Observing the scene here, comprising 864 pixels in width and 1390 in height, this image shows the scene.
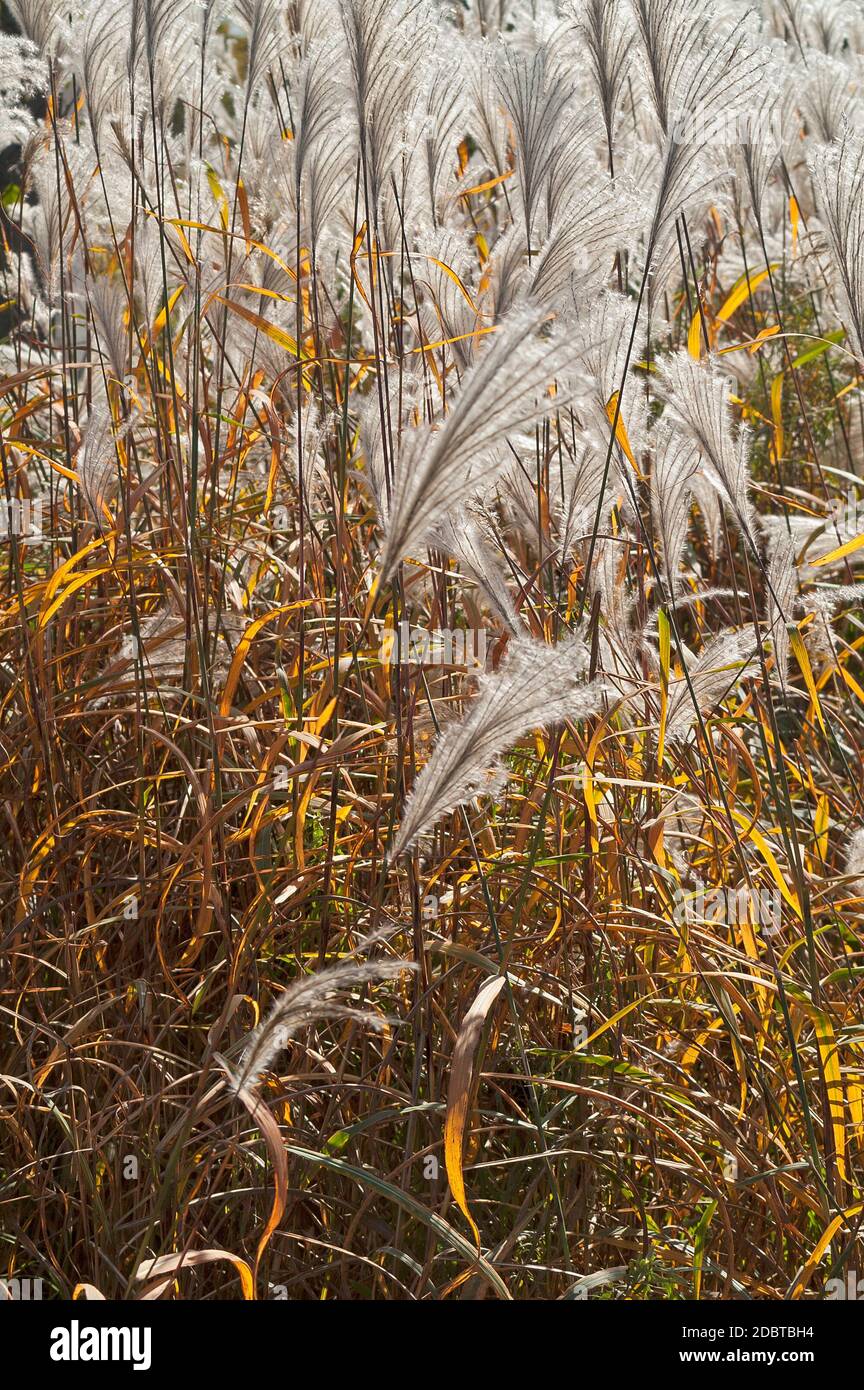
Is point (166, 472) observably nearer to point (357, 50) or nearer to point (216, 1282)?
point (357, 50)

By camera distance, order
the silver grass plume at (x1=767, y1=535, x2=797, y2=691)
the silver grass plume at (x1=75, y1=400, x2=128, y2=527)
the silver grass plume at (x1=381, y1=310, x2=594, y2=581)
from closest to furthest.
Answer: the silver grass plume at (x1=381, y1=310, x2=594, y2=581) < the silver grass plume at (x1=767, y1=535, x2=797, y2=691) < the silver grass plume at (x1=75, y1=400, x2=128, y2=527)

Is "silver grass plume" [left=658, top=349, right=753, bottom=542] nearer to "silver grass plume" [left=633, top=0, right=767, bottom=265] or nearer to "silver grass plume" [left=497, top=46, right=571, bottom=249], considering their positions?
"silver grass plume" [left=633, top=0, right=767, bottom=265]

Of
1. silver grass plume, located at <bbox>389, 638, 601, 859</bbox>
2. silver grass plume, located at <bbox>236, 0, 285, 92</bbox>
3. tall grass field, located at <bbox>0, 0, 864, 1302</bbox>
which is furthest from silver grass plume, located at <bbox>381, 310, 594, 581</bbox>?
silver grass plume, located at <bbox>236, 0, 285, 92</bbox>

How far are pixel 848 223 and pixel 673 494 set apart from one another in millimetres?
327

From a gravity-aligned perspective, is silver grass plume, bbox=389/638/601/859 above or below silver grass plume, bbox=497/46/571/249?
below

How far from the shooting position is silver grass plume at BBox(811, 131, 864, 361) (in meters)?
1.11

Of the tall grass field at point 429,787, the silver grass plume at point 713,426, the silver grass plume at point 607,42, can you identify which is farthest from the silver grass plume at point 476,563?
the silver grass plume at point 607,42

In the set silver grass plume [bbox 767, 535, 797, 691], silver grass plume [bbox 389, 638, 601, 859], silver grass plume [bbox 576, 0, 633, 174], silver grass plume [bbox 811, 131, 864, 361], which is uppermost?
silver grass plume [bbox 576, 0, 633, 174]

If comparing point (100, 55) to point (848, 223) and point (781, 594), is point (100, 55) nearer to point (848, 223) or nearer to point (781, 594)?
point (848, 223)

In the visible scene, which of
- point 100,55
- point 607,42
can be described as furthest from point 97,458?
point 607,42

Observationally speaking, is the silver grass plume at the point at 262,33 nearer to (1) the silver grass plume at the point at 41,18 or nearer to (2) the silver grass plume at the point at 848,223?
(1) the silver grass plume at the point at 41,18

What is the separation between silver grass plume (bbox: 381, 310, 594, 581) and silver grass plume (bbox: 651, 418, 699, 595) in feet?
1.85

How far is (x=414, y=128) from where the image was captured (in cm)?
139

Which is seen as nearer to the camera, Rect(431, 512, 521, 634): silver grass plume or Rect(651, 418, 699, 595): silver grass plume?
Rect(431, 512, 521, 634): silver grass plume
